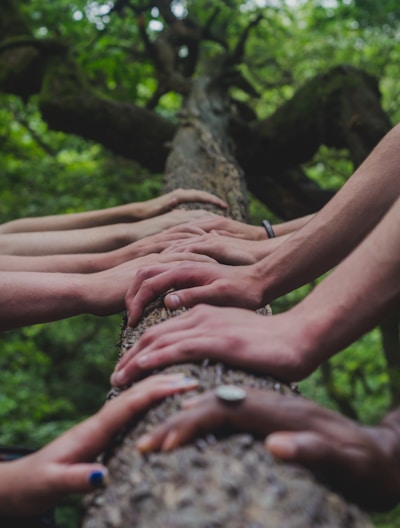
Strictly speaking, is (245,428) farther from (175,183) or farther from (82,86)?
(82,86)

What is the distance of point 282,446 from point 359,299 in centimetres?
46

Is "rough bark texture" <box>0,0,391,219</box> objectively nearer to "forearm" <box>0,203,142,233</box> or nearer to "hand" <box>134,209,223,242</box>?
"forearm" <box>0,203,142,233</box>

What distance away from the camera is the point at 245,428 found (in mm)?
1030

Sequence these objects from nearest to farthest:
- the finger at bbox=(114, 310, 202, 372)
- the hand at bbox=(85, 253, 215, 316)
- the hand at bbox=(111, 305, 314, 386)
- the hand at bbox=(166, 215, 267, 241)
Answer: the hand at bbox=(111, 305, 314, 386) < the finger at bbox=(114, 310, 202, 372) < the hand at bbox=(85, 253, 215, 316) < the hand at bbox=(166, 215, 267, 241)

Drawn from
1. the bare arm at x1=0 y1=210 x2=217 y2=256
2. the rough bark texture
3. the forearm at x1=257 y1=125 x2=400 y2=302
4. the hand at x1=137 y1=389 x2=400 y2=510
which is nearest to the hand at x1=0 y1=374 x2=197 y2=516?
the hand at x1=137 y1=389 x2=400 y2=510

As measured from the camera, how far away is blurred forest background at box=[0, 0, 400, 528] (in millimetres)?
6055

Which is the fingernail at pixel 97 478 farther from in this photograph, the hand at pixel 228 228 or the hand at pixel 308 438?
the hand at pixel 228 228

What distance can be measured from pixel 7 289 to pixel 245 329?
105 cm

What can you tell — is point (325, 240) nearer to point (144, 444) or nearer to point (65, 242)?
point (144, 444)

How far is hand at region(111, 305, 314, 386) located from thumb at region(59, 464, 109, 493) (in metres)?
0.30

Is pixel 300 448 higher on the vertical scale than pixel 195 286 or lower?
higher

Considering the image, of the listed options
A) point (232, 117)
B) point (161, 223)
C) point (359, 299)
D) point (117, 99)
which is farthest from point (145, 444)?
point (117, 99)

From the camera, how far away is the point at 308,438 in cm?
97

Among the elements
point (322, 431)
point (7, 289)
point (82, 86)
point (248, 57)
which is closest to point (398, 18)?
point (248, 57)
